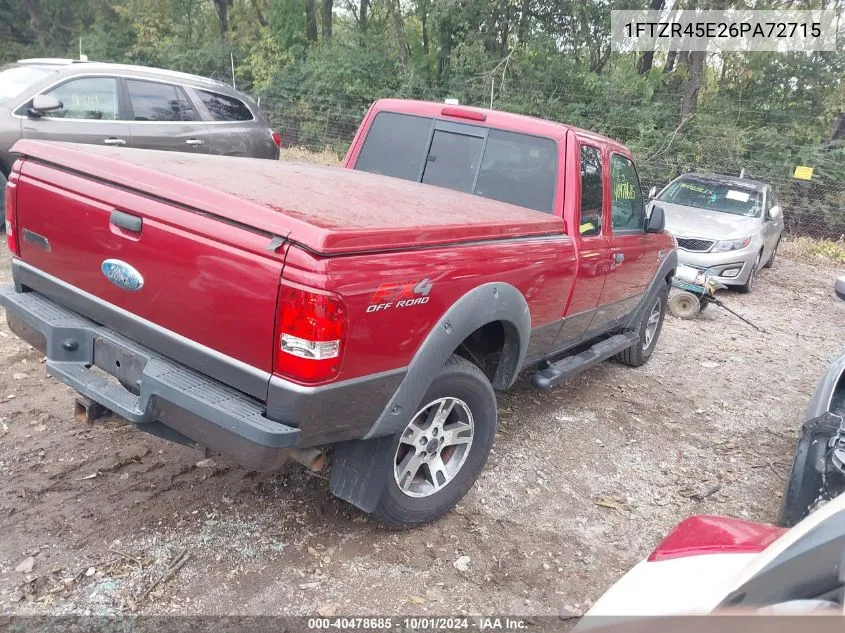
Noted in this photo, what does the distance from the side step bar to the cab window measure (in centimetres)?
85

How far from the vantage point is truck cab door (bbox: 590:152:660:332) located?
4.57 meters

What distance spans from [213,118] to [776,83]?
43.2 ft

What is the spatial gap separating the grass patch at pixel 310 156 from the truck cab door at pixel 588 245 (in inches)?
488

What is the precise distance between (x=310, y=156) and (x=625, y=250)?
13128 millimetres

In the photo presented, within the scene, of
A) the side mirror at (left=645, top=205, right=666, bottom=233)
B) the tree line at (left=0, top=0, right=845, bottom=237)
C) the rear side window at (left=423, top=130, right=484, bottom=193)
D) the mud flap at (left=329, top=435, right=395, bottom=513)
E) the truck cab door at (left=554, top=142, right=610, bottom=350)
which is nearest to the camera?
the mud flap at (left=329, top=435, right=395, bottom=513)

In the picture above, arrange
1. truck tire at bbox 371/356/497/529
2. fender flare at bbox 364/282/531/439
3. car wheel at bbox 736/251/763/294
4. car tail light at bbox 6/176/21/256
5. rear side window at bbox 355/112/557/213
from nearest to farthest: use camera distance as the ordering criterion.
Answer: fender flare at bbox 364/282/531/439
truck tire at bbox 371/356/497/529
car tail light at bbox 6/176/21/256
rear side window at bbox 355/112/557/213
car wheel at bbox 736/251/763/294

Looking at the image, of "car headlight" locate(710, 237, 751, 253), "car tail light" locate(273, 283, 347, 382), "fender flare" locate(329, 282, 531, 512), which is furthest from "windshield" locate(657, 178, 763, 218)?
"car tail light" locate(273, 283, 347, 382)

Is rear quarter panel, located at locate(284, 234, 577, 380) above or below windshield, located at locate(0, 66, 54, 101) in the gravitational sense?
below

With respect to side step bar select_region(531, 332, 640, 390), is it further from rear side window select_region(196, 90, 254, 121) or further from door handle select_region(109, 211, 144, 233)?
rear side window select_region(196, 90, 254, 121)

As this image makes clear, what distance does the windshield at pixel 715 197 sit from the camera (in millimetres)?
10281

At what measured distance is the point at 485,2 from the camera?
58.2 ft

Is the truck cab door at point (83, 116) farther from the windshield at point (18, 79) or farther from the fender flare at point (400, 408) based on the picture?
the fender flare at point (400, 408)

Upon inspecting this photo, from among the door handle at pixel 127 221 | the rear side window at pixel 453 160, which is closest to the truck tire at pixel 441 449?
the door handle at pixel 127 221

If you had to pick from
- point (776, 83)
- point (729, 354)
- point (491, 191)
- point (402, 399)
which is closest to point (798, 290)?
point (729, 354)
